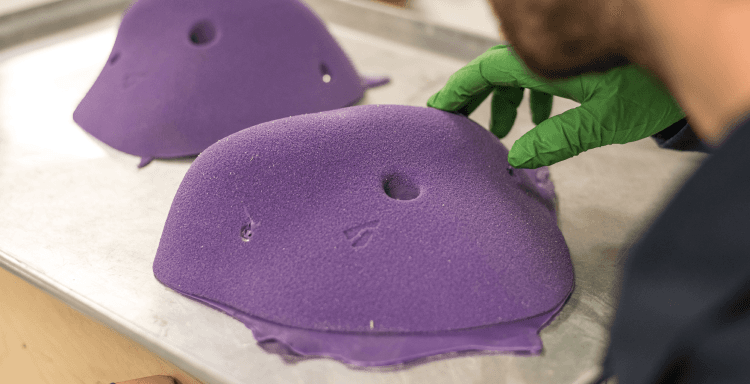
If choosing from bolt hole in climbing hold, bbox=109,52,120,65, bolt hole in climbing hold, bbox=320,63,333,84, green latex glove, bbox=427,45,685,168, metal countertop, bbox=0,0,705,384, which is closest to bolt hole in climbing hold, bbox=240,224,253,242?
metal countertop, bbox=0,0,705,384

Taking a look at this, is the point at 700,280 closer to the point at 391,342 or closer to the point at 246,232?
the point at 391,342

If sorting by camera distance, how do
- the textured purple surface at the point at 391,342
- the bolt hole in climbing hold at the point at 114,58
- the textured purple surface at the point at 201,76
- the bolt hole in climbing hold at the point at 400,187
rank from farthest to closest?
the bolt hole in climbing hold at the point at 114,58 < the textured purple surface at the point at 201,76 < the bolt hole in climbing hold at the point at 400,187 < the textured purple surface at the point at 391,342

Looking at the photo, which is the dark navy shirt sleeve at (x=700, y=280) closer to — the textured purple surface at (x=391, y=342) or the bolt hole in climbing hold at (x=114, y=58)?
the textured purple surface at (x=391, y=342)

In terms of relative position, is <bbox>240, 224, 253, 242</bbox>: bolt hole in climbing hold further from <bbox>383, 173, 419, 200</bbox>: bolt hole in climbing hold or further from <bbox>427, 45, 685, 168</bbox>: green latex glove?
<bbox>427, 45, 685, 168</bbox>: green latex glove

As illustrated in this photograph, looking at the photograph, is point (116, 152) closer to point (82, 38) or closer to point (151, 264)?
A: point (151, 264)

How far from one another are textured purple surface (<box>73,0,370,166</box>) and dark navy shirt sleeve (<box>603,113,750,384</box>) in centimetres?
89

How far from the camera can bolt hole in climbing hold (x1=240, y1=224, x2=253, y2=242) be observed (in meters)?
0.74

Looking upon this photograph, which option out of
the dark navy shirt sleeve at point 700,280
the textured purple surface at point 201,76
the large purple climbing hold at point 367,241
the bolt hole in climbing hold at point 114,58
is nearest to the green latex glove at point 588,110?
the large purple climbing hold at point 367,241

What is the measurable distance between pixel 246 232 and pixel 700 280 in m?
0.56

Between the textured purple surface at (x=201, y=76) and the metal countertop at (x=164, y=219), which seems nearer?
Result: the metal countertop at (x=164, y=219)

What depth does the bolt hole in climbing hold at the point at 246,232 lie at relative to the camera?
2.42 feet

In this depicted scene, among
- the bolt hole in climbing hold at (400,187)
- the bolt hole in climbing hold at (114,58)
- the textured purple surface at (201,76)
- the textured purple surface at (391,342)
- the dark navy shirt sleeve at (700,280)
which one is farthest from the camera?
the bolt hole in climbing hold at (114,58)

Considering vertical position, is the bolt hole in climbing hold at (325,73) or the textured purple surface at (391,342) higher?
the bolt hole in climbing hold at (325,73)

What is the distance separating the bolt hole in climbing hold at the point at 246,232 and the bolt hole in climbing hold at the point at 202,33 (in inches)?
25.2
